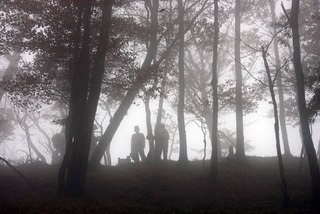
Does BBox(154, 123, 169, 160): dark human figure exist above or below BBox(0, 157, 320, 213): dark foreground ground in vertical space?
above

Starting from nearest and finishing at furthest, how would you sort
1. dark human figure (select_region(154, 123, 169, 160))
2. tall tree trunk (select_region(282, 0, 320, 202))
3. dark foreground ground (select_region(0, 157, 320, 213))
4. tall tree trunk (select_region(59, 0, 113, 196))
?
dark foreground ground (select_region(0, 157, 320, 213)) < tall tree trunk (select_region(59, 0, 113, 196)) < tall tree trunk (select_region(282, 0, 320, 202)) < dark human figure (select_region(154, 123, 169, 160))

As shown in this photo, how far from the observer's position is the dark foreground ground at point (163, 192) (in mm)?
10523

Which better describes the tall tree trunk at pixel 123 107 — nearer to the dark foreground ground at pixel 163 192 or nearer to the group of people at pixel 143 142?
the dark foreground ground at pixel 163 192

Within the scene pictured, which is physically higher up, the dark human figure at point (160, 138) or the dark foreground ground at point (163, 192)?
the dark human figure at point (160, 138)

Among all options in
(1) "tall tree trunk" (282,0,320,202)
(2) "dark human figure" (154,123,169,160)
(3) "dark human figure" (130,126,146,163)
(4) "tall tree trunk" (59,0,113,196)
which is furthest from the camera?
(3) "dark human figure" (130,126,146,163)

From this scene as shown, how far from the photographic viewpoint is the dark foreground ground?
10523 mm

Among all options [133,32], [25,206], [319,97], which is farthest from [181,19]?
[25,206]

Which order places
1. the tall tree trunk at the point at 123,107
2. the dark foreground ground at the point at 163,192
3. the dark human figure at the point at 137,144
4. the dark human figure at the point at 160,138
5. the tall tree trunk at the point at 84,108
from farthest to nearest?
the dark human figure at the point at 137,144 → the dark human figure at the point at 160,138 → the tall tree trunk at the point at 123,107 → the tall tree trunk at the point at 84,108 → the dark foreground ground at the point at 163,192

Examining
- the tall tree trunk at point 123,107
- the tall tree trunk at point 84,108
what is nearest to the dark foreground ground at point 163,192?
the tall tree trunk at point 84,108

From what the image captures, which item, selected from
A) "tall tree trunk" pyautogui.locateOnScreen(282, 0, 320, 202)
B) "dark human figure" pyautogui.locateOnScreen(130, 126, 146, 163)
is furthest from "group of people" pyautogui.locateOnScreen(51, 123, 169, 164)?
"tall tree trunk" pyautogui.locateOnScreen(282, 0, 320, 202)

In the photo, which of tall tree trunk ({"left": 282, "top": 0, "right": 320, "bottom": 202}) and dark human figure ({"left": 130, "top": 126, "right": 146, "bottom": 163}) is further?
dark human figure ({"left": 130, "top": 126, "right": 146, "bottom": 163})

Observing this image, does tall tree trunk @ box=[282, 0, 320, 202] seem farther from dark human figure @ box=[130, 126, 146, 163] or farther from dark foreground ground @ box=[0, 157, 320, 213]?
dark human figure @ box=[130, 126, 146, 163]

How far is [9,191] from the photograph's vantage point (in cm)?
1280

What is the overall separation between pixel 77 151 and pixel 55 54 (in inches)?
193
